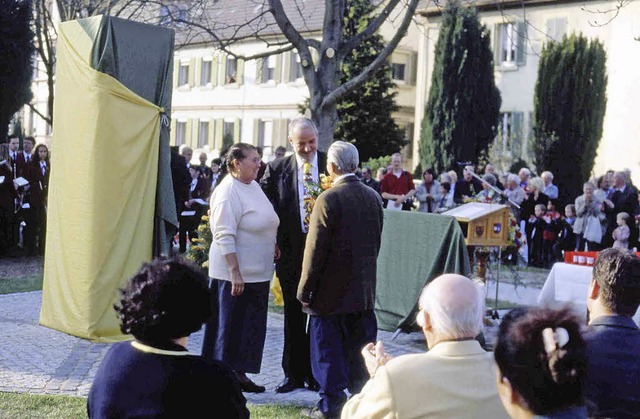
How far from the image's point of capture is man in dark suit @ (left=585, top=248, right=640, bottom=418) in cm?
408

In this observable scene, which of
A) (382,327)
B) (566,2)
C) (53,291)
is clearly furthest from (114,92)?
(566,2)

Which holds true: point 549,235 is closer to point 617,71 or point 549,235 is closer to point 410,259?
point 410,259

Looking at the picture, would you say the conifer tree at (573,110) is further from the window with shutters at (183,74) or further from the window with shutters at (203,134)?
the window with shutters at (183,74)

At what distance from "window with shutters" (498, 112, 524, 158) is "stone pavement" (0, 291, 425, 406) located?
25.1 metres

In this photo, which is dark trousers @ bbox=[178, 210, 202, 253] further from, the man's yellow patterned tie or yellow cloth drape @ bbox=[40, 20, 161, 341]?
the man's yellow patterned tie

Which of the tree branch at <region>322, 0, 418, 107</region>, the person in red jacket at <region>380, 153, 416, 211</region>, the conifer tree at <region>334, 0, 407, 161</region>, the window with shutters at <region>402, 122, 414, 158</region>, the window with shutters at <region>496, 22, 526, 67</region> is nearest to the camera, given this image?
the tree branch at <region>322, 0, 418, 107</region>

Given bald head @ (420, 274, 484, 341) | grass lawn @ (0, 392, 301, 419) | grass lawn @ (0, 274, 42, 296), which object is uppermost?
bald head @ (420, 274, 484, 341)

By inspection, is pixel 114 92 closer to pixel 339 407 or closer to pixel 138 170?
pixel 138 170

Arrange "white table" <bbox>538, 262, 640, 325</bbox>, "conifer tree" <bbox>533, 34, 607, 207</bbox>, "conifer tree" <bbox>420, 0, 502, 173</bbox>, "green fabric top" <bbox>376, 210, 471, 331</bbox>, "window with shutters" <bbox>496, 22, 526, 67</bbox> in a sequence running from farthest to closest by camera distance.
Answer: "window with shutters" <bbox>496, 22, 526, 67</bbox> → "conifer tree" <bbox>420, 0, 502, 173</bbox> → "conifer tree" <bbox>533, 34, 607, 207</bbox> → "green fabric top" <bbox>376, 210, 471, 331</bbox> → "white table" <bbox>538, 262, 640, 325</bbox>

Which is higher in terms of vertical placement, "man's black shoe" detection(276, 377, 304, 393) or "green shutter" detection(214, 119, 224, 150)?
"green shutter" detection(214, 119, 224, 150)

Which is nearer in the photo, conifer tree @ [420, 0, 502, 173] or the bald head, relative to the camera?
the bald head

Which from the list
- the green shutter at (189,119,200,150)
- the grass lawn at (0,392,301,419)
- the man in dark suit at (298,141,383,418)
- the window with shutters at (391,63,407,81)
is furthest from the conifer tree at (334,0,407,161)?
the man in dark suit at (298,141,383,418)

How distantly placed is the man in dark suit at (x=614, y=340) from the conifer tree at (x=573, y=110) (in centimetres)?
2819

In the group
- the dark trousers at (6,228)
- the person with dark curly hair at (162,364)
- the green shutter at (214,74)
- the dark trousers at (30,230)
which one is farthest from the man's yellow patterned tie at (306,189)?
the green shutter at (214,74)
